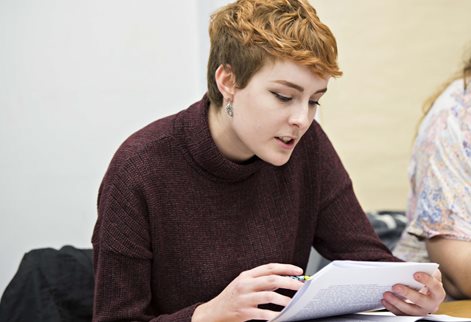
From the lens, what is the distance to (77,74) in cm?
201

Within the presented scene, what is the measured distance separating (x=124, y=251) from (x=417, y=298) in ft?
1.85

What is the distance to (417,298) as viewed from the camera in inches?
50.7

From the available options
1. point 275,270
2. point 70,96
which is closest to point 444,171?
point 275,270

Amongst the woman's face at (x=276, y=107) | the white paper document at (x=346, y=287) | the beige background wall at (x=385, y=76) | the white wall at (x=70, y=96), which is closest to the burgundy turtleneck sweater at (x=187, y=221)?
the woman's face at (x=276, y=107)

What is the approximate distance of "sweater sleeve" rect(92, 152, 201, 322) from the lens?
130 centimetres

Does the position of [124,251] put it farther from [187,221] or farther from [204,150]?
[204,150]

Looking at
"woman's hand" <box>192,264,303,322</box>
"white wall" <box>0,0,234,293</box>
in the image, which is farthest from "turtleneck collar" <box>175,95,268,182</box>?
"white wall" <box>0,0,234,293</box>

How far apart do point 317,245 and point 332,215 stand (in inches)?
4.6

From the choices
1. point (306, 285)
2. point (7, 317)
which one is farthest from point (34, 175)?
point (306, 285)

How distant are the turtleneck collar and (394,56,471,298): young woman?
19.2 inches

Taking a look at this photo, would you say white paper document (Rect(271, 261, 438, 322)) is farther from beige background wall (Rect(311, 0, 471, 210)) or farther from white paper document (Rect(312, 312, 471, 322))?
beige background wall (Rect(311, 0, 471, 210))

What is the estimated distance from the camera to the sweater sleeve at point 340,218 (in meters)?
1.58

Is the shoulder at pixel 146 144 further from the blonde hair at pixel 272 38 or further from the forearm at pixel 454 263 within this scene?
the forearm at pixel 454 263

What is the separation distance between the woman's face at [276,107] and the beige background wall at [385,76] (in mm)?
1082
